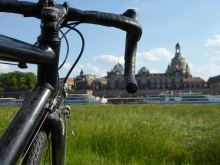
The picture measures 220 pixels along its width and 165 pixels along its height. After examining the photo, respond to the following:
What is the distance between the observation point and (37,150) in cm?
169

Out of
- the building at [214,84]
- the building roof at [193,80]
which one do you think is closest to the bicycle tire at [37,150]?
the building roof at [193,80]

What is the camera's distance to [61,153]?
6.11 feet

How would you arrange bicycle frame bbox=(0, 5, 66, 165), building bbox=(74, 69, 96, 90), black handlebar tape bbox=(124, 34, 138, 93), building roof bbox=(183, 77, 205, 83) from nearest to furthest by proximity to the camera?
1. bicycle frame bbox=(0, 5, 66, 165)
2. black handlebar tape bbox=(124, 34, 138, 93)
3. building bbox=(74, 69, 96, 90)
4. building roof bbox=(183, 77, 205, 83)

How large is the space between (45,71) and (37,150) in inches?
12.4

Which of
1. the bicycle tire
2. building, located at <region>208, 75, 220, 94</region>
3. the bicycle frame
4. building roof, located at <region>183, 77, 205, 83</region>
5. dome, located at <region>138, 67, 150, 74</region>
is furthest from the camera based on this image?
dome, located at <region>138, 67, 150, 74</region>

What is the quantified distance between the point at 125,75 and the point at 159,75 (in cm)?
13588

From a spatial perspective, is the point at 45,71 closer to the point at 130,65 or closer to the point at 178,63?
the point at 130,65

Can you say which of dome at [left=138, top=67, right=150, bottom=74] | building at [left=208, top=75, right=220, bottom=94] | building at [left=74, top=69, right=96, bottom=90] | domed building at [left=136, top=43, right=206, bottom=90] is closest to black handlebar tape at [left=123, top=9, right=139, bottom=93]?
building at [left=74, top=69, right=96, bottom=90]

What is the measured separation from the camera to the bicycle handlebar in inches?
65.5

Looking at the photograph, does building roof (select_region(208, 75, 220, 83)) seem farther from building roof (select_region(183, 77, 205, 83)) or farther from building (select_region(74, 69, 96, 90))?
building (select_region(74, 69, 96, 90))

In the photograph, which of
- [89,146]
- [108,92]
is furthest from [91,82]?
[89,146]

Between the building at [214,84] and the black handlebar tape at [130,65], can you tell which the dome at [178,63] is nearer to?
the building at [214,84]

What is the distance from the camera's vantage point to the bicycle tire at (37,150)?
1.65 m

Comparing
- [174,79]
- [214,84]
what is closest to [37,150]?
[174,79]
